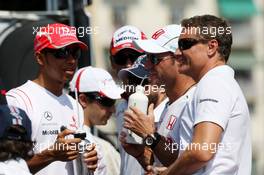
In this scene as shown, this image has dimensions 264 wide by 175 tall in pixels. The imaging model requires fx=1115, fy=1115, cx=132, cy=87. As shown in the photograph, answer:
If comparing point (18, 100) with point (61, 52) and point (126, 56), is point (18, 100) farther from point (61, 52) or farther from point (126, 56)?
point (126, 56)

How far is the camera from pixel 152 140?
6.43 meters

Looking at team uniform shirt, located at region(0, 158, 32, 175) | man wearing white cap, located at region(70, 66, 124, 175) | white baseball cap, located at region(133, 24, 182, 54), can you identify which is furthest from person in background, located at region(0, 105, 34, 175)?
man wearing white cap, located at region(70, 66, 124, 175)

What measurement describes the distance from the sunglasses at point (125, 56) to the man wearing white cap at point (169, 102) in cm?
98

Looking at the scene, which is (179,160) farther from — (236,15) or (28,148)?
(236,15)

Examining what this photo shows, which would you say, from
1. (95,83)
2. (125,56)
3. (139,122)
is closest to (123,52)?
(125,56)

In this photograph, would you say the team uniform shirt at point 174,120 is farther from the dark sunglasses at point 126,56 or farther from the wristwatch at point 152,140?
the dark sunglasses at point 126,56

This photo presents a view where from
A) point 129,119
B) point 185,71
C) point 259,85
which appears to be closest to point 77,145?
point 129,119

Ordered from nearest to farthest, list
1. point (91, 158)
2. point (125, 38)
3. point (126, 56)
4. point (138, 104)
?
point (138, 104) → point (91, 158) → point (126, 56) → point (125, 38)

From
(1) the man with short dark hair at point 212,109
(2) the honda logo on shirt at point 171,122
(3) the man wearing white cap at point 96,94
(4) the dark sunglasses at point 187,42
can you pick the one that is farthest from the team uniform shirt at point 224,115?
(3) the man wearing white cap at point 96,94

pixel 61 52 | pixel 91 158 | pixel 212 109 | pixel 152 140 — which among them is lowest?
pixel 91 158

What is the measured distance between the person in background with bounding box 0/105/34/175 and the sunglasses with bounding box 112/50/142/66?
270cm

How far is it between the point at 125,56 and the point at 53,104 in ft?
4.10

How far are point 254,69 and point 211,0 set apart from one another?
3438 millimetres

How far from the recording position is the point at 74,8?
9094 millimetres
